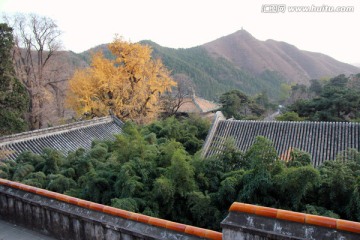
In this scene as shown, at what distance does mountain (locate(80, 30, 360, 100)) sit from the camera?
5969cm

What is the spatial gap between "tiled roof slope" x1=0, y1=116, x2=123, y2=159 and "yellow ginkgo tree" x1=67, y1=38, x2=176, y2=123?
3.85 metres

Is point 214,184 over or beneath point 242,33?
beneath

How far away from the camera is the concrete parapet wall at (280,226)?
253 centimetres

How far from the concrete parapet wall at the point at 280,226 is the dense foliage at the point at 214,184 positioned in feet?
3.82

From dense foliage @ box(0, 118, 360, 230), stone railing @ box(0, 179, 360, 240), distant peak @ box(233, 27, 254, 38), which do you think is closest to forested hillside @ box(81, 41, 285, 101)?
distant peak @ box(233, 27, 254, 38)

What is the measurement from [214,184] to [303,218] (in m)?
2.61

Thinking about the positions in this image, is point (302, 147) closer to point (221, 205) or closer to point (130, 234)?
point (221, 205)

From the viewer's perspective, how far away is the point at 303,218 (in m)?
2.68

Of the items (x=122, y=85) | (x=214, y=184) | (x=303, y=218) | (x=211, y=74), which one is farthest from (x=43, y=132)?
(x=211, y=74)

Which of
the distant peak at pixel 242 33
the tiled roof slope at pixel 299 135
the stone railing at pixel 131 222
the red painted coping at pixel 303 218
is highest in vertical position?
the distant peak at pixel 242 33

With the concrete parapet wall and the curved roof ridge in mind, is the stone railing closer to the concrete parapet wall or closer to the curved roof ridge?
the concrete parapet wall

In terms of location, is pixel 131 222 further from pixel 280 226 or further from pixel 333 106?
pixel 333 106

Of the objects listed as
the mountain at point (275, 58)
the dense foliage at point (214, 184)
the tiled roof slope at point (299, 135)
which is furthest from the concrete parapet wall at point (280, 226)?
the mountain at point (275, 58)

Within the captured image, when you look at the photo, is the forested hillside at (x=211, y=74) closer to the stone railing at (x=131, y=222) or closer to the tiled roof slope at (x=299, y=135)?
the tiled roof slope at (x=299, y=135)
